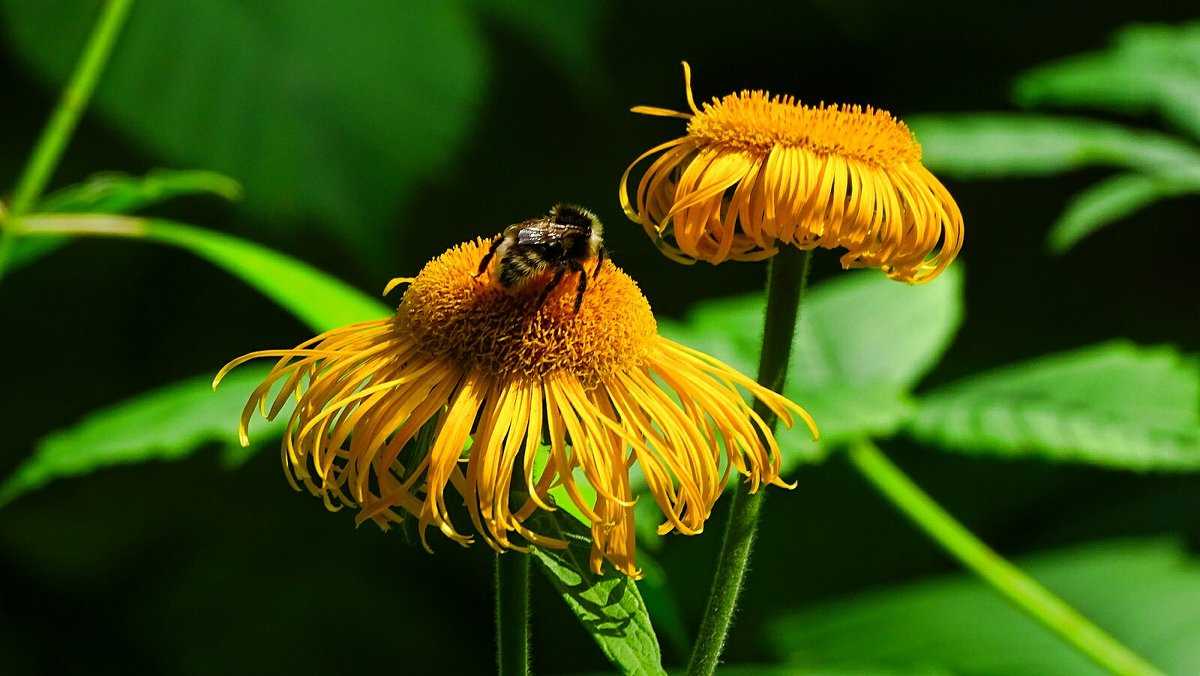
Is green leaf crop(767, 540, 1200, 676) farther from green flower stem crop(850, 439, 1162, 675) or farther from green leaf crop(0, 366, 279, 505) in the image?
green leaf crop(0, 366, 279, 505)

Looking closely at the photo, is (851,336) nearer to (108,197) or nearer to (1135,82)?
(1135,82)

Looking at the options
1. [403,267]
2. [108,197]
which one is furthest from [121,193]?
[403,267]

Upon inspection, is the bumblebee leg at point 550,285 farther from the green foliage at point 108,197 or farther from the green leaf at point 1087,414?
the green leaf at point 1087,414

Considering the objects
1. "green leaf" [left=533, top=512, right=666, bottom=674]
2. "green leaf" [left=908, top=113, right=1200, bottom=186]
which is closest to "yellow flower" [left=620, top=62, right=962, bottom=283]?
"green leaf" [left=533, top=512, right=666, bottom=674]

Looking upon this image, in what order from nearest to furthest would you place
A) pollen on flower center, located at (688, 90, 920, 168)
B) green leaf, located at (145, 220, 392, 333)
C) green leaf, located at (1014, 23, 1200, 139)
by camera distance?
pollen on flower center, located at (688, 90, 920, 168) → green leaf, located at (145, 220, 392, 333) → green leaf, located at (1014, 23, 1200, 139)

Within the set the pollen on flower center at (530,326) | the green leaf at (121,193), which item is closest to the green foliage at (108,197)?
the green leaf at (121,193)

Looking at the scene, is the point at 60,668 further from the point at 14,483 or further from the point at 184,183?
the point at 184,183
